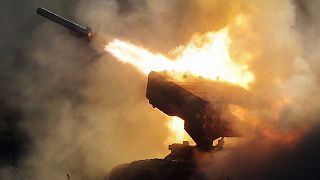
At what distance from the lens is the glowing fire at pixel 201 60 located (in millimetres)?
20300

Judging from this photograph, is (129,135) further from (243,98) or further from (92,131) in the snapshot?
(243,98)

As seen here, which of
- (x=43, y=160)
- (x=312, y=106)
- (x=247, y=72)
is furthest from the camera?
(x=43, y=160)

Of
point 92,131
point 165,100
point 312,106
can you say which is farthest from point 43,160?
point 312,106

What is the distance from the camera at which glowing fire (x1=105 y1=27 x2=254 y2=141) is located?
20300 millimetres

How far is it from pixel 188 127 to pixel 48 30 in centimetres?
1344

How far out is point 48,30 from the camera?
94.1ft

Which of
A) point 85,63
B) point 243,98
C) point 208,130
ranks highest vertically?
point 85,63

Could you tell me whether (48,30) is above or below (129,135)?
above

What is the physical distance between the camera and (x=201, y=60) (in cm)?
2122

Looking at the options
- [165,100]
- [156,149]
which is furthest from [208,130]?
[156,149]

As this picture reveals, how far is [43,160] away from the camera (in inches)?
1081

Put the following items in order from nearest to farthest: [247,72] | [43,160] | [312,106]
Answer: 1. [312,106]
2. [247,72]
3. [43,160]

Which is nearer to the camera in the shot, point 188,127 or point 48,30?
point 188,127

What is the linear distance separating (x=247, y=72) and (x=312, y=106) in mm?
3648
